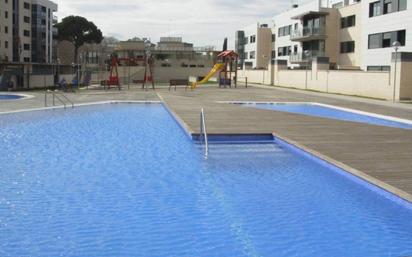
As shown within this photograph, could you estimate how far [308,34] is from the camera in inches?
2202

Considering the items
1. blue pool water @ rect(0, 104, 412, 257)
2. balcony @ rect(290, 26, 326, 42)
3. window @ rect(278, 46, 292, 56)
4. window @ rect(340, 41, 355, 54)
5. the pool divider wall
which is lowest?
blue pool water @ rect(0, 104, 412, 257)

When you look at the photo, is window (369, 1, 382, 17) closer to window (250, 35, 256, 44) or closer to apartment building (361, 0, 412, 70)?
Result: apartment building (361, 0, 412, 70)

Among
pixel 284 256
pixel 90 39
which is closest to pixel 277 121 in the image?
pixel 284 256

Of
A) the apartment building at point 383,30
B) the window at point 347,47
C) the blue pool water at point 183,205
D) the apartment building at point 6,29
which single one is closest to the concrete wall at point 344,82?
the apartment building at point 383,30

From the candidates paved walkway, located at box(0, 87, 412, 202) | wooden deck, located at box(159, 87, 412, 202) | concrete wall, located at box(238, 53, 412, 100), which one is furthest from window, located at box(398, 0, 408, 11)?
wooden deck, located at box(159, 87, 412, 202)

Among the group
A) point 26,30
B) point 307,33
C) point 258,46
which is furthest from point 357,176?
point 26,30

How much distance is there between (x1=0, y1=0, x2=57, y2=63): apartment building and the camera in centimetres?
7375

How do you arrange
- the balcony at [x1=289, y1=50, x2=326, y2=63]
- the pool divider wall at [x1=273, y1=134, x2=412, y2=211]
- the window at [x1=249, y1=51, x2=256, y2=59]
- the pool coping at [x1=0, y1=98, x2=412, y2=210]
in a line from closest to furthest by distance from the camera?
the pool divider wall at [x1=273, y1=134, x2=412, y2=211] → the pool coping at [x1=0, y1=98, x2=412, y2=210] → the balcony at [x1=289, y1=50, x2=326, y2=63] → the window at [x1=249, y1=51, x2=256, y2=59]

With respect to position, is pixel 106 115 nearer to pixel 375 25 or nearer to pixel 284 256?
pixel 284 256

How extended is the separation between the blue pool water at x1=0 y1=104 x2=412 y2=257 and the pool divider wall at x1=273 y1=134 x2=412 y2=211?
0.36 ft

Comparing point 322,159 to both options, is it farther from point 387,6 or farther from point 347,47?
point 347,47

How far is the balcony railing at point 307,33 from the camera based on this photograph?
53.6 m

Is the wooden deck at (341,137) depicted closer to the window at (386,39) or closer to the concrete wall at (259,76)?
the window at (386,39)

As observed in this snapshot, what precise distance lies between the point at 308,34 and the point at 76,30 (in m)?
58.1
